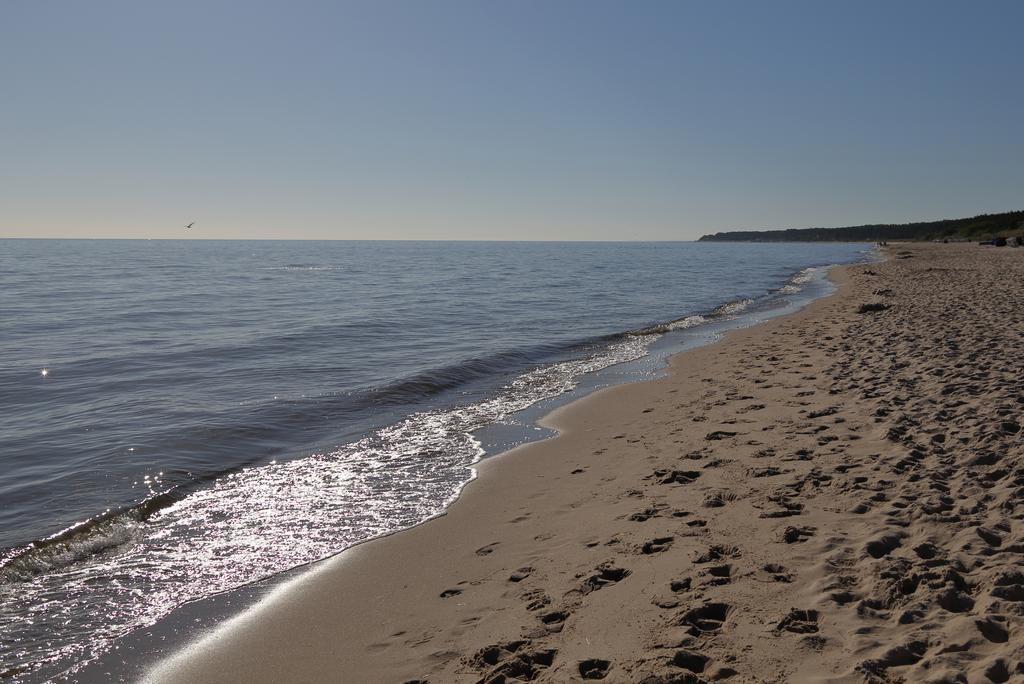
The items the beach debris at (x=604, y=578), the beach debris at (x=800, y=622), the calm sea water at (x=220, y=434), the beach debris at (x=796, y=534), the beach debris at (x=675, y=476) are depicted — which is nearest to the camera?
the beach debris at (x=800, y=622)

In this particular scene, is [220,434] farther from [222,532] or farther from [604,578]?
[604,578]

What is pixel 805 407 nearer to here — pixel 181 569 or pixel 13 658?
pixel 181 569

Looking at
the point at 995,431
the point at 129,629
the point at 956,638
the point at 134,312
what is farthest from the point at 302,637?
the point at 134,312

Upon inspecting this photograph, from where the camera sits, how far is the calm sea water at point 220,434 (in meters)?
5.43

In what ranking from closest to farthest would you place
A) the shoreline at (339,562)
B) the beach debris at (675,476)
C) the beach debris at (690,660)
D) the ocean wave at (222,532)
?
the beach debris at (690,660) < the shoreline at (339,562) < the ocean wave at (222,532) < the beach debris at (675,476)

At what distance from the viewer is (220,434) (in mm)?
9609

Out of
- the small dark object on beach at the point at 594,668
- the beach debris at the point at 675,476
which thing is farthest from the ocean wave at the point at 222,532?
the small dark object on beach at the point at 594,668

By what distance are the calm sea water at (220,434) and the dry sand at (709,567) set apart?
0.93m

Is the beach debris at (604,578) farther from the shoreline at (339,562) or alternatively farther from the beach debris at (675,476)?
the beach debris at (675,476)

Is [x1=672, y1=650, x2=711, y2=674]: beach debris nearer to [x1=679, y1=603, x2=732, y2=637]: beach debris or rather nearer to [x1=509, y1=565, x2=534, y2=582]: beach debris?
[x1=679, y1=603, x2=732, y2=637]: beach debris

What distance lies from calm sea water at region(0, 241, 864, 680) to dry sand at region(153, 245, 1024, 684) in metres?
0.93

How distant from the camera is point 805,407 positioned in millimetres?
8648

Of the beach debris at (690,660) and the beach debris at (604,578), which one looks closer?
the beach debris at (690,660)

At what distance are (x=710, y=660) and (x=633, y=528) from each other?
2.01 meters
